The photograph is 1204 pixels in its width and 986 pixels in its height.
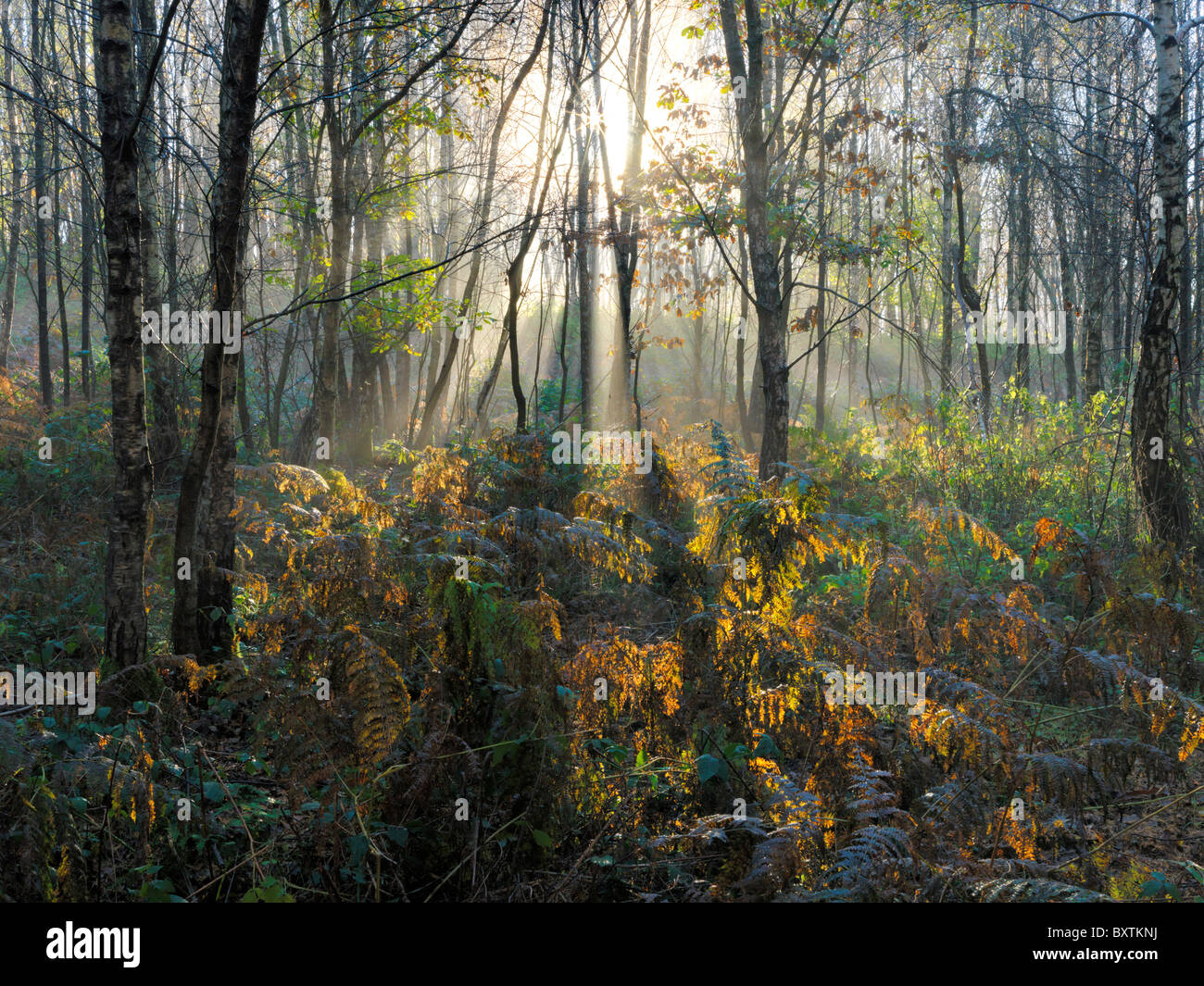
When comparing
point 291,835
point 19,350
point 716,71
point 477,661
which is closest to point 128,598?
point 291,835

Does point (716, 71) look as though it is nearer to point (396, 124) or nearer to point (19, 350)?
point (396, 124)

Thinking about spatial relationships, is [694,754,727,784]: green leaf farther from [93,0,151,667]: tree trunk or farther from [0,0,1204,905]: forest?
[93,0,151,667]: tree trunk

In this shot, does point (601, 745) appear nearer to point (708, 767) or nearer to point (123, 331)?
point (708, 767)

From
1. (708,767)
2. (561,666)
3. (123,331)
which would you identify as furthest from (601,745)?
(123,331)

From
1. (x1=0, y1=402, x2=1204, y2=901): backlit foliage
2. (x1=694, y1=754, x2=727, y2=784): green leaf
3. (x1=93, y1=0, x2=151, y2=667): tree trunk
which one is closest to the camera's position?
(x1=0, y1=402, x2=1204, y2=901): backlit foliage

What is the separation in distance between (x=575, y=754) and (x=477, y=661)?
0.60 metres

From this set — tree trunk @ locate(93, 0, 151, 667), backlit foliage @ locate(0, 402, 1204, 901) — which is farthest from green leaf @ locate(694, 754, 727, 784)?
tree trunk @ locate(93, 0, 151, 667)

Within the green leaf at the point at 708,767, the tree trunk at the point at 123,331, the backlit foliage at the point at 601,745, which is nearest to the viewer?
the backlit foliage at the point at 601,745

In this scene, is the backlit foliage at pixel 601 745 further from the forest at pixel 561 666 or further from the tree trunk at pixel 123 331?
the tree trunk at pixel 123 331

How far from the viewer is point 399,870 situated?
3.06 meters

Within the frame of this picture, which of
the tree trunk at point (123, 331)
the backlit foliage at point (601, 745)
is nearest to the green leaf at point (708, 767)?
the backlit foliage at point (601, 745)

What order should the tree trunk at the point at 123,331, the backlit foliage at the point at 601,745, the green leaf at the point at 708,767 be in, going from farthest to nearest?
the tree trunk at the point at 123,331 → the green leaf at the point at 708,767 → the backlit foliage at the point at 601,745

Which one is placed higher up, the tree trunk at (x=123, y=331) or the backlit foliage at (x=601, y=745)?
the tree trunk at (x=123, y=331)

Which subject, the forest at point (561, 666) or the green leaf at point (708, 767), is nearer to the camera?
the forest at point (561, 666)
